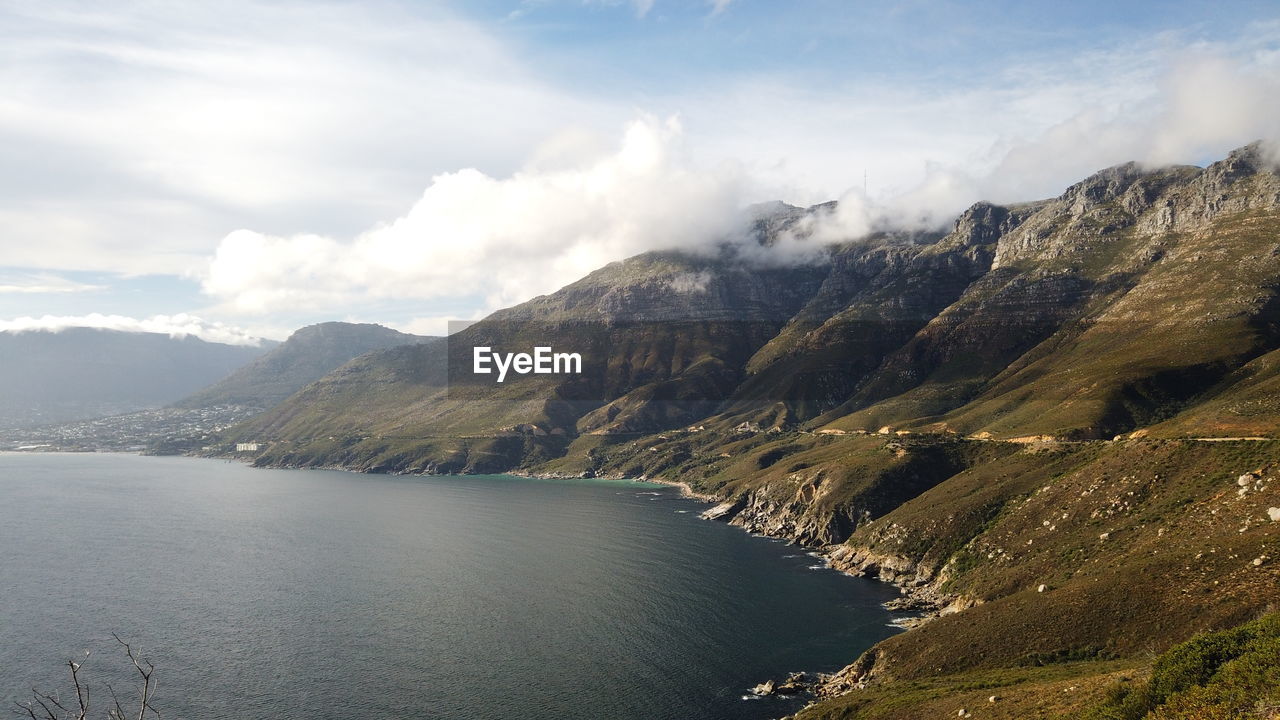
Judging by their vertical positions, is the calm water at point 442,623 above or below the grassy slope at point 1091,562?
below

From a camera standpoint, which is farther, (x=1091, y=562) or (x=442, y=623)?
(x=442, y=623)

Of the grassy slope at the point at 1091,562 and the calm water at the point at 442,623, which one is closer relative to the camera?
the grassy slope at the point at 1091,562

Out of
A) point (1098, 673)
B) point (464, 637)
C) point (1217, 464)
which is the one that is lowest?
point (464, 637)

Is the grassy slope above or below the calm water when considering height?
above

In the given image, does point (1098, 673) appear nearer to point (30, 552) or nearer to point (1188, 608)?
point (1188, 608)

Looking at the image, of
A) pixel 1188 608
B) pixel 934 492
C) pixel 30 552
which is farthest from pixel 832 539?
pixel 30 552

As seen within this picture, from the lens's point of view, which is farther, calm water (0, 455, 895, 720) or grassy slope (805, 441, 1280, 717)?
calm water (0, 455, 895, 720)

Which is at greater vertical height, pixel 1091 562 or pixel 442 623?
pixel 1091 562

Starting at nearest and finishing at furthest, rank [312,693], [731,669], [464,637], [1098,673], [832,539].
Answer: [1098,673] → [312,693] → [731,669] → [464,637] → [832,539]
